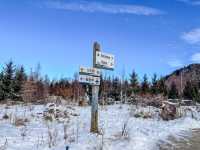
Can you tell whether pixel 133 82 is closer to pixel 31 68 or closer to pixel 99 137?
pixel 31 68

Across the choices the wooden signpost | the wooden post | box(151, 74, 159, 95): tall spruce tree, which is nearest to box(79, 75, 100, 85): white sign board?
the wooden signpost

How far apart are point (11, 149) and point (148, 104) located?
1442cm

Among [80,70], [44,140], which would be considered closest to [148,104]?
[80,70]

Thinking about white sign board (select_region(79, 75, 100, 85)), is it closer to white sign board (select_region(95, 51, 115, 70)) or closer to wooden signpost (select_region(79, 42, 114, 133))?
wooden signpost (select_region(79, 42, 114, 133))

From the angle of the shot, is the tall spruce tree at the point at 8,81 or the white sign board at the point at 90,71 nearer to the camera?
the white sign board at the point at 90,71

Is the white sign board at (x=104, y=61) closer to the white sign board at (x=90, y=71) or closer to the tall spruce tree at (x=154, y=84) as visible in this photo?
Result: the white sign board at (x=90, y=71)

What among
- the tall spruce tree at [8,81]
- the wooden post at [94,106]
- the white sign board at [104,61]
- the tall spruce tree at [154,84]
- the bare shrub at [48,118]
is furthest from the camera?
the tall spruce tree at [154,84]

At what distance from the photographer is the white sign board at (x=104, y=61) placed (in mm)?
10820

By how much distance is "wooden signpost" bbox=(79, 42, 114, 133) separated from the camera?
34.0ft

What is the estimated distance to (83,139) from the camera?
8.76 metres

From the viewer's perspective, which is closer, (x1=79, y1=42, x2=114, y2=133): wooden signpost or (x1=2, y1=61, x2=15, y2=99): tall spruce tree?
(x1=79, y1=42, x2=114, y2=133): wooden signpost

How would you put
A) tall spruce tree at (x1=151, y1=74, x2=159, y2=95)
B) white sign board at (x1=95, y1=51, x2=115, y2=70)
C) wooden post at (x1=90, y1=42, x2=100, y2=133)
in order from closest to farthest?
wooden post at (x1=90, y1=42, x2=100, y2=133) → white sign board at (x1=95, y1=51, x2=115, y2=70) → tall spruce tree at (x1=151, y1=74, x2=159, y2=95)

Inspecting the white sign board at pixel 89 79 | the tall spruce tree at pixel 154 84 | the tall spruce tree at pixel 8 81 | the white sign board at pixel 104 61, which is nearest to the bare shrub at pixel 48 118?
the white sign board at pixel 89 79

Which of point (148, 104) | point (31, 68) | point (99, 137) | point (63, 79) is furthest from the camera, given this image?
point (63, 79)
